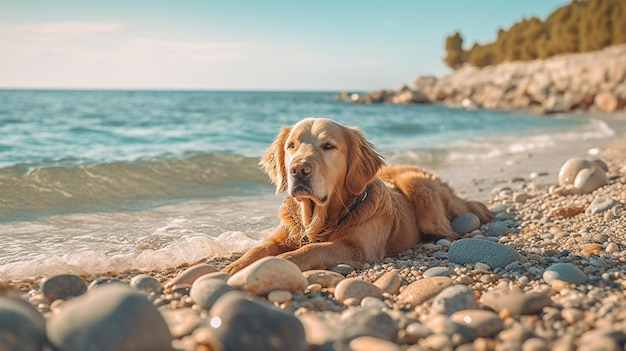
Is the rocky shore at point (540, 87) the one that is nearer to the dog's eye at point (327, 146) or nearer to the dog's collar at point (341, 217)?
the dog's collar at point (341, 217)

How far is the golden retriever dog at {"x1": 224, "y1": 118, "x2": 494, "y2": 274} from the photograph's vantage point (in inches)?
170

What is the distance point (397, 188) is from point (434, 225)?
0.60m

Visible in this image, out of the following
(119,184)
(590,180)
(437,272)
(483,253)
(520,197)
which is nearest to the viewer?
(437,272)

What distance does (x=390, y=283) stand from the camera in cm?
356

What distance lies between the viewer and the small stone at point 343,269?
4.20 m

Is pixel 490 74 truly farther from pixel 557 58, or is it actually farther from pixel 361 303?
pixel 361 303

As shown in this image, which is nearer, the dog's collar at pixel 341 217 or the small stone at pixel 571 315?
the small stone at pixel 571 315

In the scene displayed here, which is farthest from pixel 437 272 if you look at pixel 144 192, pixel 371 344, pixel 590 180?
pixel 144 192

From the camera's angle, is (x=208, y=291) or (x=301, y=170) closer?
(x=208, y=291)

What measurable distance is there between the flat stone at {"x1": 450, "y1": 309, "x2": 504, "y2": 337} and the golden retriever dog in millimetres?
1738

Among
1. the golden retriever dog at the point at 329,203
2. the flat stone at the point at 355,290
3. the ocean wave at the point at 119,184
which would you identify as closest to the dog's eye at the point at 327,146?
the golden retriever dog at the point at 329,203

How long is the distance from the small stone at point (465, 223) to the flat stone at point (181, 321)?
3.78 metres

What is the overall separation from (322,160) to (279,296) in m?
1.51

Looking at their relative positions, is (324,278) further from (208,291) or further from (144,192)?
(144,192)
